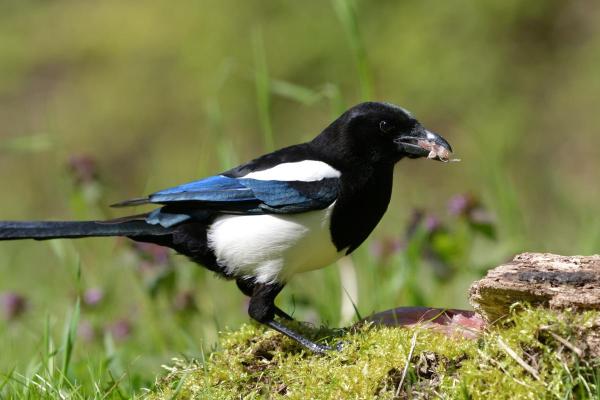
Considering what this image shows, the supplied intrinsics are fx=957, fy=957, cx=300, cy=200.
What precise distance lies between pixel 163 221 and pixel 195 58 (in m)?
4.99

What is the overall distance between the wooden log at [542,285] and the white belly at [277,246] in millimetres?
701

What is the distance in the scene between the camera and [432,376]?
8.01 ft

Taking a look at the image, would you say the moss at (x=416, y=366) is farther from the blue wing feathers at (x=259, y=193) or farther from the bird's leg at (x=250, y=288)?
the blue wing feathers at (x=259, y=193)

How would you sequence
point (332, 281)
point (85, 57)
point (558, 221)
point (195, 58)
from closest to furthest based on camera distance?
point (332, 281) < point (558, 221) < point (195, 58) < point (85, 57)

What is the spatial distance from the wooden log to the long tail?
1251 millimetres

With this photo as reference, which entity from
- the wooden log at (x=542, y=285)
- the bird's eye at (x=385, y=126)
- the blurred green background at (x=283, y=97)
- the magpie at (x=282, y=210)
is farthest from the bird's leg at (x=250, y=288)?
the blurred green background at (x=283, y=97)

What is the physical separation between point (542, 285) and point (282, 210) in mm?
1022

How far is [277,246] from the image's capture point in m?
3.05

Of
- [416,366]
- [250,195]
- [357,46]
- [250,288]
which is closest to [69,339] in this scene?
[250,288]

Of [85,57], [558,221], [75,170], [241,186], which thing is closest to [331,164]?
[241,186]

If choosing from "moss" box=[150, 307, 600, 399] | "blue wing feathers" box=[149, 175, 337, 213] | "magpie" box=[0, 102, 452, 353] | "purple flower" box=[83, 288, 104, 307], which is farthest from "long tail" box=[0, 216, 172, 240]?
"purple flower" box=[83, 288, 104, 307]

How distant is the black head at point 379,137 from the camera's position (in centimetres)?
323

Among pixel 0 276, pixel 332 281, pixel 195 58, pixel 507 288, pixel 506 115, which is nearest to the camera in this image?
pixel 507 288

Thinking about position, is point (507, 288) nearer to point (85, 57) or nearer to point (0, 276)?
point (0, 276)
